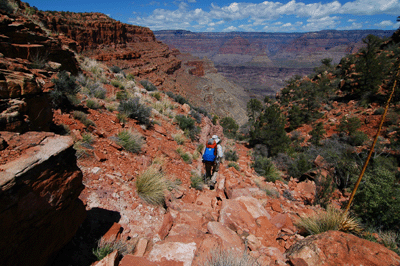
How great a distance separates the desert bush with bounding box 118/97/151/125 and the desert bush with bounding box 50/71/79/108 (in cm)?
164

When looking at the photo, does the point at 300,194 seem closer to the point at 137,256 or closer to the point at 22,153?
the point at 137,256

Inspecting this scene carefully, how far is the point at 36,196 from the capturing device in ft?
5.89

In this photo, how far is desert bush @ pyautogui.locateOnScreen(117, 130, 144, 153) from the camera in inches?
203

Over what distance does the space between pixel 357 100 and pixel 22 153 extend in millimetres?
28170

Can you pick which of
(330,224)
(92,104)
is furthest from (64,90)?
(330,224)

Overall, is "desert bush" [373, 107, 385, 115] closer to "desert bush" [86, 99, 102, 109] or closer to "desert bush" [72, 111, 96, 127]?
"desert bush" [86, 99, 102, 109]

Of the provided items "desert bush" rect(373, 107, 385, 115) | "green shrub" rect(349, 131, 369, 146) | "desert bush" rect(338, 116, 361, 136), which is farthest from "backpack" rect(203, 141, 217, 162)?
"desert bush" rect(373, 107, 385, 115)

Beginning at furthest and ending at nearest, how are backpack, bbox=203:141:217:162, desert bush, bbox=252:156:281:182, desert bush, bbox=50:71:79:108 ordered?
1. desert bush, bbox=252:156:281:182
2. backpack, bbox=203:141:217:162
3. desert bush, bbox=50:71:79:108

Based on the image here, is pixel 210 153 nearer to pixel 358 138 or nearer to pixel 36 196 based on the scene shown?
pixel 36 196

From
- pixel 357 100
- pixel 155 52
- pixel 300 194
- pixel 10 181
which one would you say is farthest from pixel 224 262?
pixel 155 52

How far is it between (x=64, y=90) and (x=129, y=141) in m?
2.46

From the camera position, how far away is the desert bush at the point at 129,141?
203 inches

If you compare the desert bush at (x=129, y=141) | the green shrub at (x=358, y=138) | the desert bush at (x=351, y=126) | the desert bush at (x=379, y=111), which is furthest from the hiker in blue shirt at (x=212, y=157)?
the desert bush at (x=379, y=111)

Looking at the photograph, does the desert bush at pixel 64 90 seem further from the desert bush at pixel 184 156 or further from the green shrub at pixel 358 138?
the green shrub at pixel 358 138
